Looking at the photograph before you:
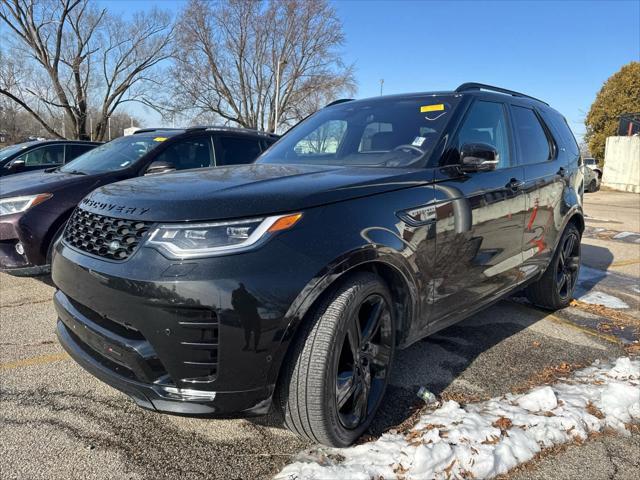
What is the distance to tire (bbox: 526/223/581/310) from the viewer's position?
447 cm

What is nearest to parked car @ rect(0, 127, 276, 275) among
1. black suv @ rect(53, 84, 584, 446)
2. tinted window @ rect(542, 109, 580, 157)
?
black suv @ rect(53, 84, 584, 446)

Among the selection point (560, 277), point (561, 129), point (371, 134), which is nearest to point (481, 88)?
point (371, 134)

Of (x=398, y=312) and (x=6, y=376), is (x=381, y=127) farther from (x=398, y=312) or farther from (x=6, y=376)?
(x=6, y=376)

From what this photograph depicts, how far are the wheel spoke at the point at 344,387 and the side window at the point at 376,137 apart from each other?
1.47 meters

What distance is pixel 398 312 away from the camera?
8.72ft

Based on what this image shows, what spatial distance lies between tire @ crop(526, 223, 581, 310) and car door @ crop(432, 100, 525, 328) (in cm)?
98

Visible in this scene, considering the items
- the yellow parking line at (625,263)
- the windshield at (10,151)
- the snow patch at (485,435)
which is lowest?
the snow patch at (485,435)

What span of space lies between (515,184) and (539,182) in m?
0.51

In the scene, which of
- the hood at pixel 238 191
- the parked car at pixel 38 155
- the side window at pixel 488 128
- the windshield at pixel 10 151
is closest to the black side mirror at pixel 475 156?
the side window at pixel 488 128

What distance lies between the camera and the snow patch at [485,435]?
216 cm

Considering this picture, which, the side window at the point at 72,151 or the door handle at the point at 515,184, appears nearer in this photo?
the door handle at the point at 515,184

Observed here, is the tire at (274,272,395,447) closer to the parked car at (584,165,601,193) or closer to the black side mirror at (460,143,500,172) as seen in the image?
the black side mirror at (460,143,500,172)

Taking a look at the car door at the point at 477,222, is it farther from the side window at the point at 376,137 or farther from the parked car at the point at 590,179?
the parked car at the point at 590,179

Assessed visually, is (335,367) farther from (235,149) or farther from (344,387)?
(235,149)
